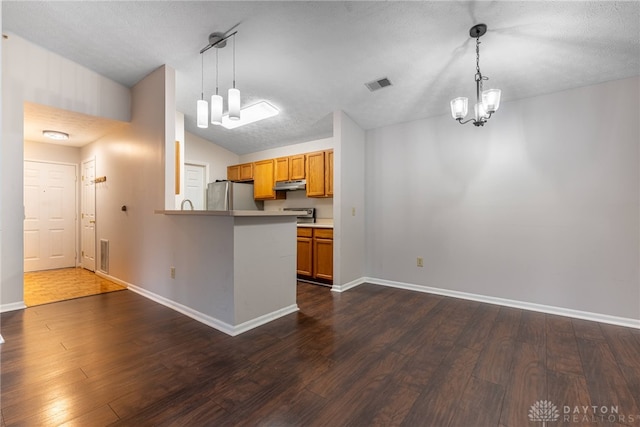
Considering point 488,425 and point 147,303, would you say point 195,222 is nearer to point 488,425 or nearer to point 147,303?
point 147,303

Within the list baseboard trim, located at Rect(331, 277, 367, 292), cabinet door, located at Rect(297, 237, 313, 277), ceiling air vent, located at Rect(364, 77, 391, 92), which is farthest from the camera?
cabinet door, located at Rect(297, 237, 313, 277)

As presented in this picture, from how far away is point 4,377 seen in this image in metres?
1.85

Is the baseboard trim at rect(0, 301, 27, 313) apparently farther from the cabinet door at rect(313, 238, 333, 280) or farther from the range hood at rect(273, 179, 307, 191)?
the range hood at rect(273, 179, 307, 191)

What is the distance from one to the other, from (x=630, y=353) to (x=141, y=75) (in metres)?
5.77

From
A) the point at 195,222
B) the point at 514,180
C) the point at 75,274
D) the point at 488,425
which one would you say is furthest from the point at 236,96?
the point at 75,274

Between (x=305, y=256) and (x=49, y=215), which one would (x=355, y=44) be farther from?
(x=49, y=215)

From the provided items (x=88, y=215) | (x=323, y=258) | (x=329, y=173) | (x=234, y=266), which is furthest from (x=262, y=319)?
(x=88, y=215)

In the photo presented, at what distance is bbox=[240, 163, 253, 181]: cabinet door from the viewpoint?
18.7 feet

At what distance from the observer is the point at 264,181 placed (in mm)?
5473

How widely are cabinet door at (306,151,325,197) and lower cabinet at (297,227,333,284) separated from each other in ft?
2.10

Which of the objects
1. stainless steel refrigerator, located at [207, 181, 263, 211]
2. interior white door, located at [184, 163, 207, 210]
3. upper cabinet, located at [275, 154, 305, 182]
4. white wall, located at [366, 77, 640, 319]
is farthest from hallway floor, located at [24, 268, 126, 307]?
white wall, located at [366, 77, 640, 319]

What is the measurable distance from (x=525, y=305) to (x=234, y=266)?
10.6 feet

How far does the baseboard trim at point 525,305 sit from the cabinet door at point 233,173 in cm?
334
